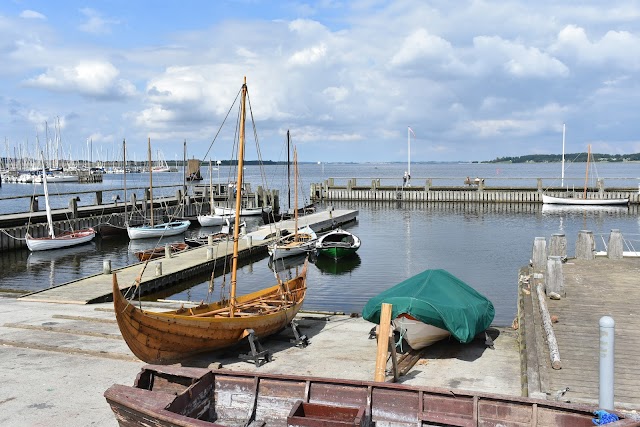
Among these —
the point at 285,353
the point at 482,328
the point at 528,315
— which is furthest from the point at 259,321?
the point at 528,315

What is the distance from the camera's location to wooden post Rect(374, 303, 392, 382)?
422 inches

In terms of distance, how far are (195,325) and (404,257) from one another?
27064mm

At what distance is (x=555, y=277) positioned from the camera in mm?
15836

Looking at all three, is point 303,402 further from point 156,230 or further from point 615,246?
point 156,230

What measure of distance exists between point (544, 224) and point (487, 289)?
28707mm

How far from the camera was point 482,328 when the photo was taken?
1388 centimetres

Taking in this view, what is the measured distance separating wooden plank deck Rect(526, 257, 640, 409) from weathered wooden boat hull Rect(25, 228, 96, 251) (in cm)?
3472

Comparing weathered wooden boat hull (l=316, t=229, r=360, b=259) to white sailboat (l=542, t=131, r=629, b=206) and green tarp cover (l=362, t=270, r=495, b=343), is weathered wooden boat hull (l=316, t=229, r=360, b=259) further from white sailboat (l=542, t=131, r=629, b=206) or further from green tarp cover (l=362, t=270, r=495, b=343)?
white sailboat (l=542, t=131, r=629, b=206)

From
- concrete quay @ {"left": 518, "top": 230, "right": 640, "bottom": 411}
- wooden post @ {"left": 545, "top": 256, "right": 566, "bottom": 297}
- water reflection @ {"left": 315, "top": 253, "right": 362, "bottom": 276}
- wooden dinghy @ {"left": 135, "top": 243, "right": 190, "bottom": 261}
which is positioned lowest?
water reflection @ {"left": 315, "top": 253, "right": 362, "bottom": 276}

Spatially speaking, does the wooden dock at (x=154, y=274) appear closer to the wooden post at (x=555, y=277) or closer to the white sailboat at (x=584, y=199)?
the wooden post at (x=555, y=277)

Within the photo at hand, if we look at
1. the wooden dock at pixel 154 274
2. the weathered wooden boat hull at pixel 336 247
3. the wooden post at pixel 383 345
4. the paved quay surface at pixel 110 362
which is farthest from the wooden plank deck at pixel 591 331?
the weathered wooden boat hull at pixel 336 247

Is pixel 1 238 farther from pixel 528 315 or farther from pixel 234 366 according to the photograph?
pixel 528 315

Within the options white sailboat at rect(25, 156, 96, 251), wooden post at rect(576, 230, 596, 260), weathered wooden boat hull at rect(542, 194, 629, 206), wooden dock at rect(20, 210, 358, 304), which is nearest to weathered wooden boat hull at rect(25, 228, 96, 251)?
white sailboat at rect(25, 156, 96, 251)

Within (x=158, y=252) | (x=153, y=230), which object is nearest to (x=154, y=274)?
(x=158, y=252)
